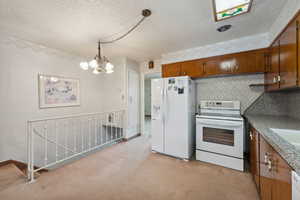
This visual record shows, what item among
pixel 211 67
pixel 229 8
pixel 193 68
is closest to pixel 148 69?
pixel 193 68

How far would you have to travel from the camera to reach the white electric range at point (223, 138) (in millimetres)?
2094

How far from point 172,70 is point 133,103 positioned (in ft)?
5.60

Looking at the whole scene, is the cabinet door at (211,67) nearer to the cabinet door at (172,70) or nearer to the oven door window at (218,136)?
the cabinet door at (172,70)

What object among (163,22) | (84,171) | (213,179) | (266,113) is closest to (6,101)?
(84,171)

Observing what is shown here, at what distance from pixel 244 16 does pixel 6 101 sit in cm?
432

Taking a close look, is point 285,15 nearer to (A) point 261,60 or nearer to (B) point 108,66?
(A) point 261,60

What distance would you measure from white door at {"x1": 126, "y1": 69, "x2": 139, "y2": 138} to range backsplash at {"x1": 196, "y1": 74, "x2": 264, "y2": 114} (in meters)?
1.99

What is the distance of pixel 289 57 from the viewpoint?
132 centimetres

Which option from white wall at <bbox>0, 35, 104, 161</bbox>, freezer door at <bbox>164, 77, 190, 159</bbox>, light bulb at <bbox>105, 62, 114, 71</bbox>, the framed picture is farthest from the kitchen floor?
light bulb at <bbox>105, 62, 114, 71</bbox>

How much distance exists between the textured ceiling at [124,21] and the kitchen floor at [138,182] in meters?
2.44

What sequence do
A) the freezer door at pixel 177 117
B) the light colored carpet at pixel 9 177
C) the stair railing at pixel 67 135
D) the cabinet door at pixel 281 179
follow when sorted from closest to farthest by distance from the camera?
the cabinet door at pixel 281 179
the light colored carpet at pixel 9 177
the freezer door at pixel 177 117
the stair railing at pixel 67 135

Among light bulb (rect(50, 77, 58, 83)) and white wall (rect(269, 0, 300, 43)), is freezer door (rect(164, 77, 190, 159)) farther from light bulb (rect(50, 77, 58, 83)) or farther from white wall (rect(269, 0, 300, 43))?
light bulb (rect(50, 77, 58, 83))

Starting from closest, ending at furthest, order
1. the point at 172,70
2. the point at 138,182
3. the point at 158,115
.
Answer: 1. the point at 138,182
2. the point at 158,115
3. the point at 172,70

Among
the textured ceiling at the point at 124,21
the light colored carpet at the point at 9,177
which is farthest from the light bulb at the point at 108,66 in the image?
the light colored carpet at the point at 9,177
